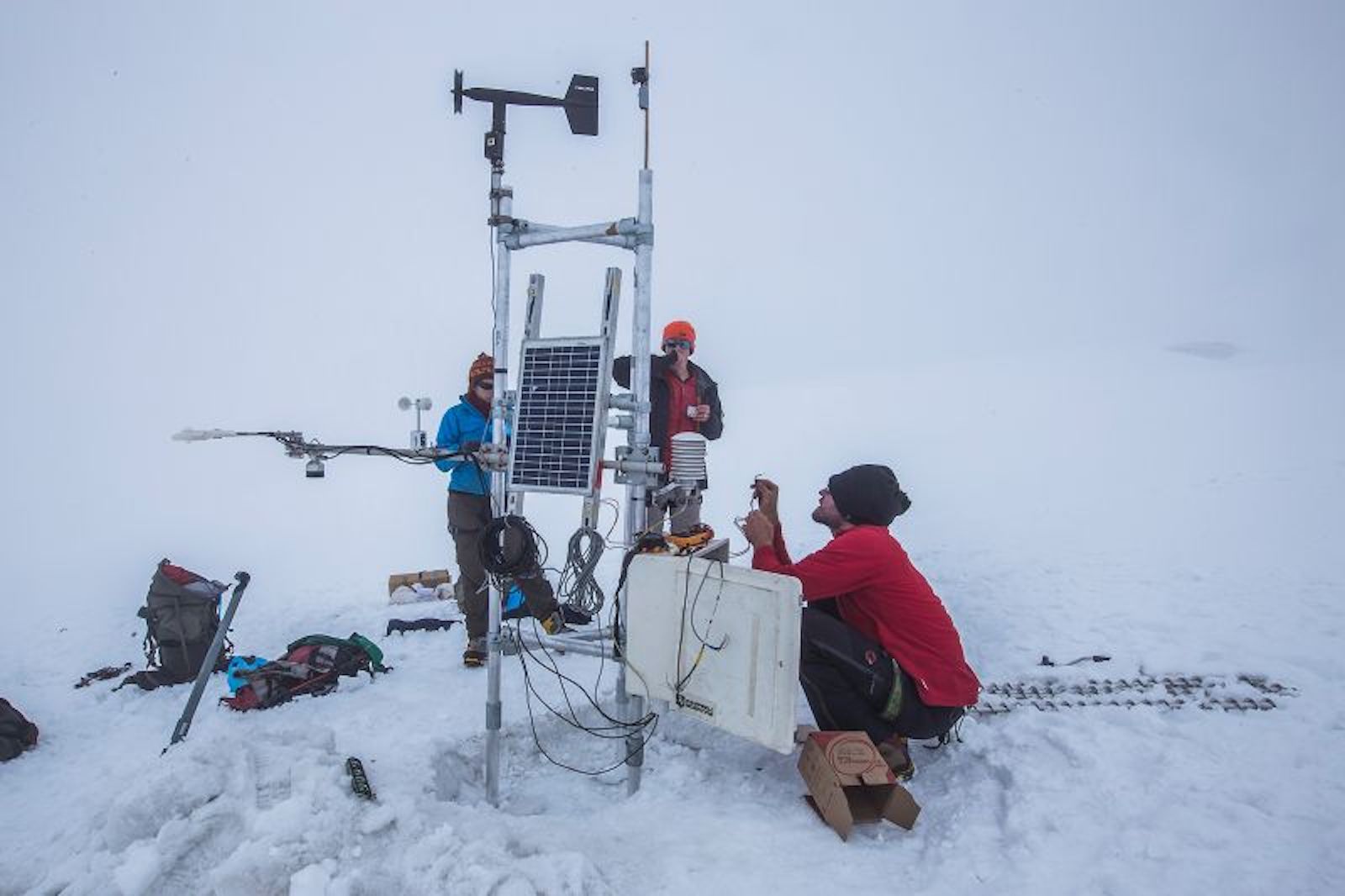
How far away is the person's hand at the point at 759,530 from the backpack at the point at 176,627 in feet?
14.2

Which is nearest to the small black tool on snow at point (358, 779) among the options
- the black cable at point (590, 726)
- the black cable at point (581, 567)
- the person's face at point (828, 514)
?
the black cable at point (590, 726)

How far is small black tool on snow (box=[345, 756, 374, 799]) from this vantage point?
10.9ft

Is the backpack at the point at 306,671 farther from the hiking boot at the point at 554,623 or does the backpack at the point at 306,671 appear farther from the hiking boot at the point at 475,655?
the hiking boot at the point at 554,623

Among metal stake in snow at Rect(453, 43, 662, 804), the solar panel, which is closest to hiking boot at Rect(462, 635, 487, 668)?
metal stake in snow at Rect(453, 43, 662, 804)

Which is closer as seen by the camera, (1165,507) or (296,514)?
(1165,507)

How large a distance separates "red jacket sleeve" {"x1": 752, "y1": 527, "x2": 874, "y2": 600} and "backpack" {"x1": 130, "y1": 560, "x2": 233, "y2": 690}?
458 centimetres

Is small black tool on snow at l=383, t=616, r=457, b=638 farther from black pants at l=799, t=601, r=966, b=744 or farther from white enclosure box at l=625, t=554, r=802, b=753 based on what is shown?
black pants at l=799, t=601, r=966, b=744

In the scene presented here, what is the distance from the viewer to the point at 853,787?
3.33m

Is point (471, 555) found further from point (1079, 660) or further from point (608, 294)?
point (1079, 660)

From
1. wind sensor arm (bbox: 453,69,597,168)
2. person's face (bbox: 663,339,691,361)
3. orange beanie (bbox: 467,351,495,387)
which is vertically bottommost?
orange beanie (bbox: 467,351,495,387)

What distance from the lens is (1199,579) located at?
6.89m

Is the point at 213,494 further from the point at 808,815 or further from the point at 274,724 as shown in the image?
the point at 808,815

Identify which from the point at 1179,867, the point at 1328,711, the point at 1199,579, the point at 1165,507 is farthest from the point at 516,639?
the point at 1165,507

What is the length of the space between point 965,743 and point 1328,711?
221 cm
